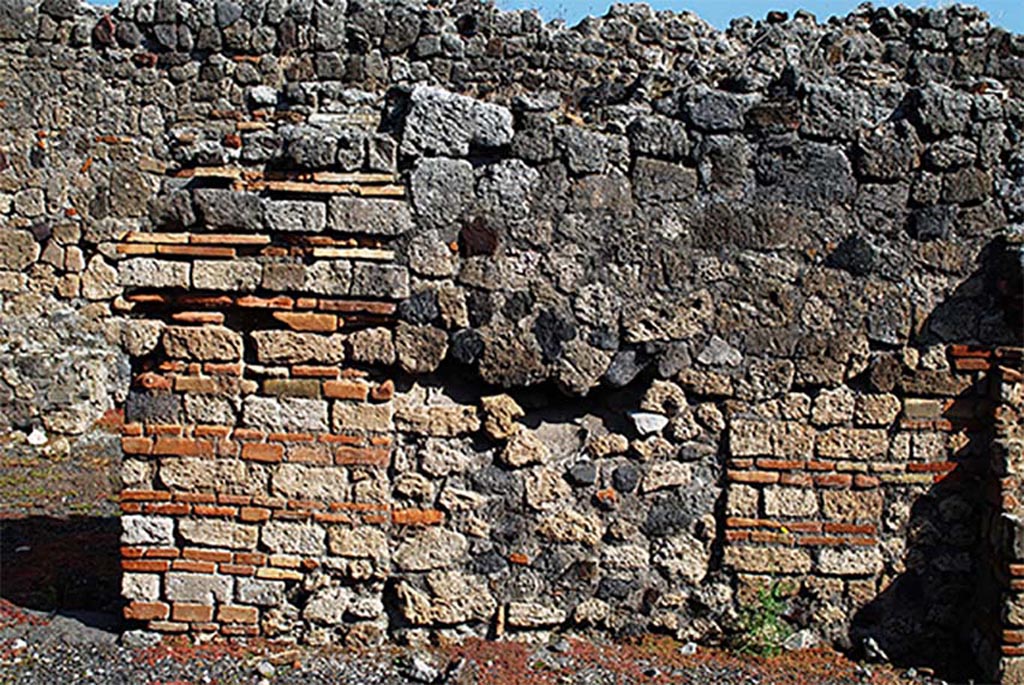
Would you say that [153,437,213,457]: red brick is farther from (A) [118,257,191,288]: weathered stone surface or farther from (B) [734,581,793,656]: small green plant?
(B) [734,581,793,656]: small green plant

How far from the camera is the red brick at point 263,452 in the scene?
4.71m

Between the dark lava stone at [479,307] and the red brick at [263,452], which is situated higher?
the dark lava stone at [479,307]

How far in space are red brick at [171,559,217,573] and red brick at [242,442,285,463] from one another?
21.0 inches

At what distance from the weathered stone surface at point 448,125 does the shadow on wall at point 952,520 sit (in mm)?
2248

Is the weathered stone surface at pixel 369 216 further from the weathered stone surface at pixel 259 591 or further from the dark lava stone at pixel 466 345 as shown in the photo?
the weathered stone surface at pixel 259 591

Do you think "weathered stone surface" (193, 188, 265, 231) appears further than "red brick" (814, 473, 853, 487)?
No

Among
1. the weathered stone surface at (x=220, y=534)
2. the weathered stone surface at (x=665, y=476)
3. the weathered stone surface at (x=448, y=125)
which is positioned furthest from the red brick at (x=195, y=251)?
the weathered stone surface at (x=665, y=476)

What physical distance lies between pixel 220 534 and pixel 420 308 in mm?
1414

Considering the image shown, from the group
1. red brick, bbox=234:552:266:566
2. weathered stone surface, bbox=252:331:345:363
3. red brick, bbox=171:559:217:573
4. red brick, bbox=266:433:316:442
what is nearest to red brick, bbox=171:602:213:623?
red brick, bbox=171:559:217:573

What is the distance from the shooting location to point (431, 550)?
4762 millimetres

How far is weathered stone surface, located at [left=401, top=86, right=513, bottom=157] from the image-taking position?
185 inches

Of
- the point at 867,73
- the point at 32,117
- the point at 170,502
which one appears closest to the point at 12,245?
the point at 32,117

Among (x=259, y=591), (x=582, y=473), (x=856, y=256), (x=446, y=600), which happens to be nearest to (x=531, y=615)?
(x=446, y=600)

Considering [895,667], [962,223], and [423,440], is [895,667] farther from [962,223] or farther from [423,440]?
[423,440]
